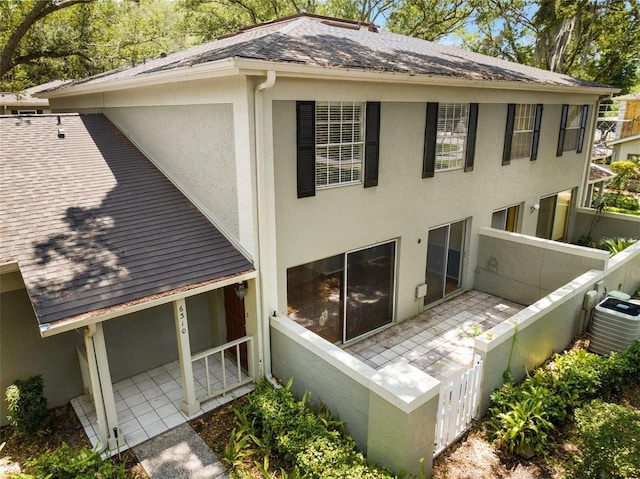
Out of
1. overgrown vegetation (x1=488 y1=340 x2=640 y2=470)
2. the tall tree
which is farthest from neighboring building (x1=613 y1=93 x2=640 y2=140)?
the tall tree

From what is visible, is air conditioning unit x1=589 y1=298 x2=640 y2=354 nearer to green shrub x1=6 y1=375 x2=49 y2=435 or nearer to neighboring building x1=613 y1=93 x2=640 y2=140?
green shrub x1=6 y1=375 x2=49 y2=435

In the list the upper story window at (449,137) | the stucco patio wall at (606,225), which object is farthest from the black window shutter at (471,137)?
the stucco patio wall at (606,225)

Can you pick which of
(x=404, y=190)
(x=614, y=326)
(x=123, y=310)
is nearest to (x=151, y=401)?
(x=123, y=310)

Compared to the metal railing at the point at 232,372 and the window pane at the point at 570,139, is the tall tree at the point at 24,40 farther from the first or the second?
the window pane at the point at 570,139

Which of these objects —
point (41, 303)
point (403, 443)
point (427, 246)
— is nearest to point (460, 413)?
point (403, 443)

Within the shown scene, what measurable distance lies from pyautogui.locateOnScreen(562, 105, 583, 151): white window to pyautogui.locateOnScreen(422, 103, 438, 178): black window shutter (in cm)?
732

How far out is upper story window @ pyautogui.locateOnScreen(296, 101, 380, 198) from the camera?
24.6 ft

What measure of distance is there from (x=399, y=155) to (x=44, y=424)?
817 cm

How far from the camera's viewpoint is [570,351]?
30.9 feet

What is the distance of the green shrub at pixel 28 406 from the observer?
6.48 metres

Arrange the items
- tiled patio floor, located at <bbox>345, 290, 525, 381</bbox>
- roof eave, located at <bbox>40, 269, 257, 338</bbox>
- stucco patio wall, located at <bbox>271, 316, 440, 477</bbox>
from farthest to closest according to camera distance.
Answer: tiled patio floor, located at <bbox>345, 290, 525, 381</bbox> → stucco patio wall, located at <bbox>271, 316, 440, 477</bbox> → roof eave, located at <bbox>40, 269, 257, 338</bbox>

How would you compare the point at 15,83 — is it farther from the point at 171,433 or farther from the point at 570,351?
the point at 570,351

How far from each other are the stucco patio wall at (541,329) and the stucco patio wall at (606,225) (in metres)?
4.15

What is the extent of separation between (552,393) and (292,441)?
176 inches
